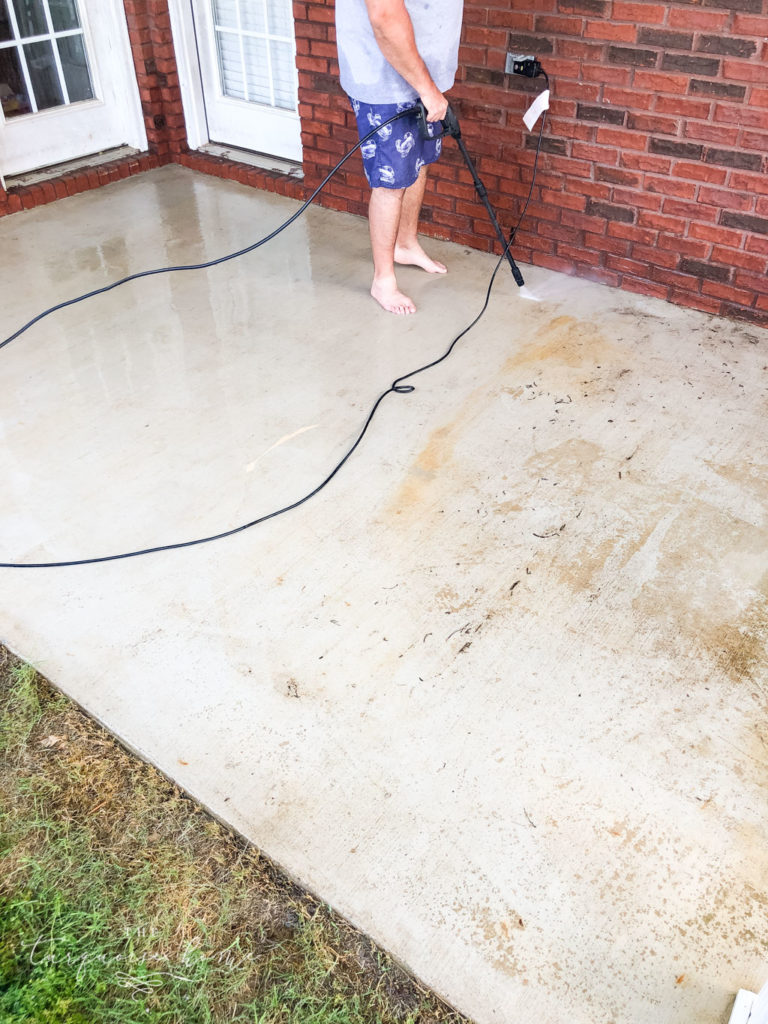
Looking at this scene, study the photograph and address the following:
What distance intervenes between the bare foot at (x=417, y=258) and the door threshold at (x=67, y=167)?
1.84m

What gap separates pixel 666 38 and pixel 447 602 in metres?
2.08

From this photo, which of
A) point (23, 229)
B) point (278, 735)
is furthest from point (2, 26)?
point (278, 735)

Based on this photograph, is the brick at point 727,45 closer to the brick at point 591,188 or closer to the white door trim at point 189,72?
the brick at point 591,188

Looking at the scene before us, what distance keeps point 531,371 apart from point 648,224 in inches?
32.8

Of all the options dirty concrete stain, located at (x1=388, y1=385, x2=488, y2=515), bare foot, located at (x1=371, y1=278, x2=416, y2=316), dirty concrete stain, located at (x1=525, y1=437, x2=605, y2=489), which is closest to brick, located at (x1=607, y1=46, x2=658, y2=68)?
bare foot, located at (x1=371, y1=278, x2=416, y2=316)

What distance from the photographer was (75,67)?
4.15m

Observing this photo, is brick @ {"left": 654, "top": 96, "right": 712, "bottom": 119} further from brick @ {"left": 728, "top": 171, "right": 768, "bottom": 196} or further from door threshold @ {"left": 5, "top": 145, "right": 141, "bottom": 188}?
door threshold @ {"left": 5, "top": 145, "right": 141, "bottom": 188}

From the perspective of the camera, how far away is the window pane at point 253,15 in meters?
3.94

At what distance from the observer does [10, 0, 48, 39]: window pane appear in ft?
12.5

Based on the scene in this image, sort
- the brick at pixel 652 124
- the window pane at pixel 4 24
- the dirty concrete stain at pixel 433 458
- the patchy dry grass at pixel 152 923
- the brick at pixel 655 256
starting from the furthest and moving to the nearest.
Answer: the window pane at pixel 4 24
the brick at pixel 655 256
the brick at pixel 652 124
the dirty concrete stain at pixel 433 458
the patchy dry grass at pixel 152 923

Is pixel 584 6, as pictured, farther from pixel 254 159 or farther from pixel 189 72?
pixel 189 72

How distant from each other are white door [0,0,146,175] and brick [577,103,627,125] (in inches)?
95.8

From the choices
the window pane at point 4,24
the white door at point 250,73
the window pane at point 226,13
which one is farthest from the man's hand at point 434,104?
the window pane at point 4,24

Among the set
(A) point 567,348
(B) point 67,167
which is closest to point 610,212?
(A) point 567,348
